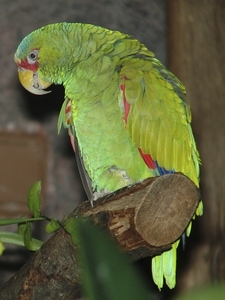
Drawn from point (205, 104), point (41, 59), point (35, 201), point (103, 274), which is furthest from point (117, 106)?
point (103, 274)

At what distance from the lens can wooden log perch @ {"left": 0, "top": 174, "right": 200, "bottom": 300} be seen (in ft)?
4.77

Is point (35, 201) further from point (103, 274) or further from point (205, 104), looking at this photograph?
point (205, 104)

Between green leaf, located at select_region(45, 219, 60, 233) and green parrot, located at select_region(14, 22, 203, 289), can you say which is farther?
green parrot, located at select_region(14, 22, 203, 289)

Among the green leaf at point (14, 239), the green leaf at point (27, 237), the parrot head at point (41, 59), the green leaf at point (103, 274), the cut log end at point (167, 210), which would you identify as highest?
the green leaf at point (103, 274)

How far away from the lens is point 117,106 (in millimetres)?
2023

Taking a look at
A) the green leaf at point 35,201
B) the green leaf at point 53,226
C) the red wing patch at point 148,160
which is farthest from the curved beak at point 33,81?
the green leaf at point 53,226

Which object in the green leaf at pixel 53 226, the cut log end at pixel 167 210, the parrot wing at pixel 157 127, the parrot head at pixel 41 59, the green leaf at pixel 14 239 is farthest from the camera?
the parrot head at pixel 41 59

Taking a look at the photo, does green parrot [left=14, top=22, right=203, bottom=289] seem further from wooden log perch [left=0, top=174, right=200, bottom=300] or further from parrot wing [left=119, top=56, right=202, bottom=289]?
wooden log perch [left=0, top=174, right=200, bottom=300]

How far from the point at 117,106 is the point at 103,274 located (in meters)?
1.48

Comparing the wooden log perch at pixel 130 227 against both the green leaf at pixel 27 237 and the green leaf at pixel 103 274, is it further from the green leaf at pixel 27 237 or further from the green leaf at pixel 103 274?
the green leaf at pixel 103 274

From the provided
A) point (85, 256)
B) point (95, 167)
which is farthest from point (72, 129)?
point (85, 256)

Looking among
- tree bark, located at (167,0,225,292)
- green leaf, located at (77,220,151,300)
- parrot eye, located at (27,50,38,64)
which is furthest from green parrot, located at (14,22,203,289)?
green leaf, located at (77,220,151,300)

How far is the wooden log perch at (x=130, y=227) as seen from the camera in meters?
1.46

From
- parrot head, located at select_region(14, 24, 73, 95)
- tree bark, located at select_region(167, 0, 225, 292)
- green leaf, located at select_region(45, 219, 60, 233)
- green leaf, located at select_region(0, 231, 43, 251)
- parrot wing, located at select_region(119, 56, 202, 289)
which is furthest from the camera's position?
tree bark, located at select_region(167, 0, 225, 292)
